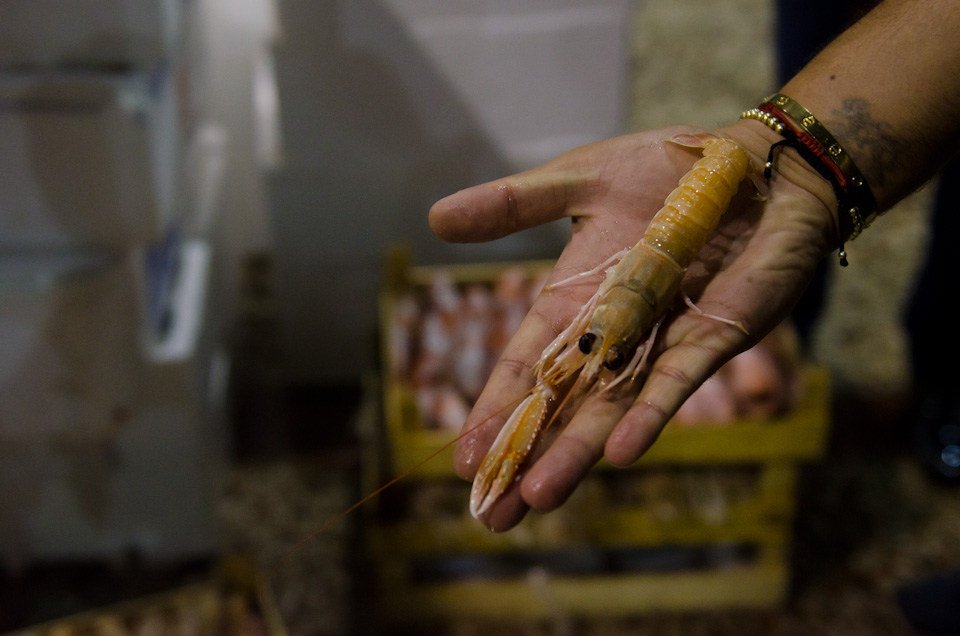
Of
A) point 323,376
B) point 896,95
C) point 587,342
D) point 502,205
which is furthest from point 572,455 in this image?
point 323,376

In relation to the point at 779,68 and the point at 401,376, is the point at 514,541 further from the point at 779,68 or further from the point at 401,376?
the point at 779,68

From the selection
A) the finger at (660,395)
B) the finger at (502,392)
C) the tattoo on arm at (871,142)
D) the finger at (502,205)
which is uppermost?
the tattoo on arm at (871,142)

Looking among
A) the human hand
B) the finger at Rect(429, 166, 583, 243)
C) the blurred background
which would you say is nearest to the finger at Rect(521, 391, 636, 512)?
the human hand

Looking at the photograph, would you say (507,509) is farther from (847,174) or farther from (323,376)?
(323,376)

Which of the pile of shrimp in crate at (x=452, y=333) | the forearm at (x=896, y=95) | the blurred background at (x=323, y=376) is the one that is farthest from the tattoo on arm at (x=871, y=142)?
the pile of shrimp in crate at (x=452, y=333)

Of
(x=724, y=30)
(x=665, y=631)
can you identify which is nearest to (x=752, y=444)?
(x=665, y=631)

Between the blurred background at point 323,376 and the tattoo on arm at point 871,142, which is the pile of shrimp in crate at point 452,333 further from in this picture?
the tattoo on arm at point 871,142
